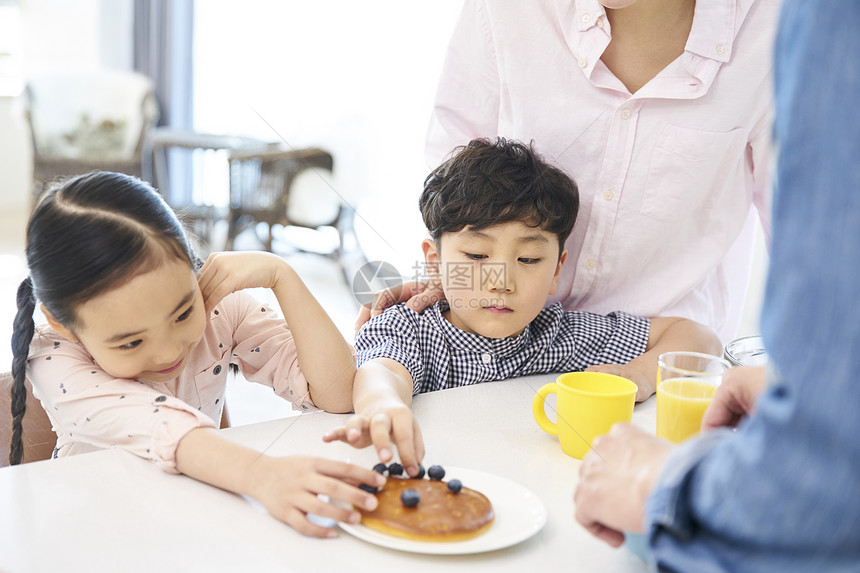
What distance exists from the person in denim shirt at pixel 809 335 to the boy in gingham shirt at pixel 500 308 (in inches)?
23.7

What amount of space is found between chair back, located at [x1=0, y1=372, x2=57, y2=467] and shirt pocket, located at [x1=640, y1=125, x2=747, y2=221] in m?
0.88

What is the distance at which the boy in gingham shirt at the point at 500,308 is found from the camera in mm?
1077

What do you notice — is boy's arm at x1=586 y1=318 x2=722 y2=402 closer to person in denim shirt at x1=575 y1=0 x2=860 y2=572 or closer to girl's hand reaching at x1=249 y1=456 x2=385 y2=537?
girl's hand reaching at x1=249 y1=456 x2=385 y2=537

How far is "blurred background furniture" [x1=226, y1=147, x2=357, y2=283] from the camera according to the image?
1242mm

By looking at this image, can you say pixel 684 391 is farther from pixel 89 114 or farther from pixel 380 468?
pixel 89 114

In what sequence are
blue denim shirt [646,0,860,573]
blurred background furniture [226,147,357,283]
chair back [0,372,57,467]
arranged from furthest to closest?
1. blurred background furniture [226,147,357,283]
2. chair back [0,372,57,467]
3. blue denim shirt [646,0,860,573]

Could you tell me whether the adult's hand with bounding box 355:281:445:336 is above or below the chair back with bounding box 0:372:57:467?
above

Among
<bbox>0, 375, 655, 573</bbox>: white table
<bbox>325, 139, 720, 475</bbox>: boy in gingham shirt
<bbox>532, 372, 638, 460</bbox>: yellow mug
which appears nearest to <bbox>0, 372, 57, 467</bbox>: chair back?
<bbox>0, 375, 655, 573</bbox>: white table

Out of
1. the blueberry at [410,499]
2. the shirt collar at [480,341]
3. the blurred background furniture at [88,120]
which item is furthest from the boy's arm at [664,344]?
the blurred background furniture at [88,120]

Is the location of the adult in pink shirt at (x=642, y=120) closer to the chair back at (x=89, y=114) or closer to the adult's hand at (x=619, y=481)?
the adult's hand at (x=619, y=481)

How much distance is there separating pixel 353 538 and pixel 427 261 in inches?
22.8

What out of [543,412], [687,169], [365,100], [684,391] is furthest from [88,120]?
[684,391]

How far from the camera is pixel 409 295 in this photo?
3.93 ft

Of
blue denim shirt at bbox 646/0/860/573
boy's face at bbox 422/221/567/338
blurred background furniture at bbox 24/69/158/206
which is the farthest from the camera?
blurred background furniture at bbox 24/69/158/206
